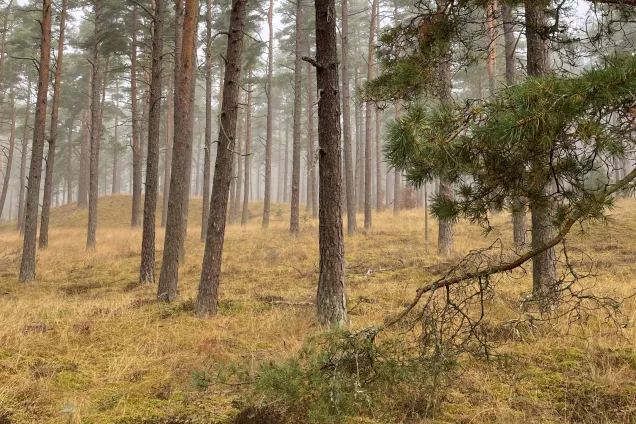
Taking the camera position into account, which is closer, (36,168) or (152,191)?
(152,191)

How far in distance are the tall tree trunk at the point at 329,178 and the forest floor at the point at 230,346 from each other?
475 millimetres

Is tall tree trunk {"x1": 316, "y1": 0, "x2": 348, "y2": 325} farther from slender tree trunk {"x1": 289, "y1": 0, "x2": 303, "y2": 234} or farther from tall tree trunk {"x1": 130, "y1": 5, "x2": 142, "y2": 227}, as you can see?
tall tree trunk {"x1": 130, "y1": 5, "x2": 142, "y2": 227}

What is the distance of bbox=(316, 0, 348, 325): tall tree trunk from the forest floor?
48 centimetres

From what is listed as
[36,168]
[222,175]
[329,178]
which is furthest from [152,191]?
[329,178]

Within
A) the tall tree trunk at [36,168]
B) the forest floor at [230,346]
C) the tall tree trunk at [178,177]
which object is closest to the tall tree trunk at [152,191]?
the forest floor at [230,346]

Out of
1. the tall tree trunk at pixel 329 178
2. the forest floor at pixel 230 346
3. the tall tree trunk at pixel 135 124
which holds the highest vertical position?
the tall tree trunk at pixel 135 124

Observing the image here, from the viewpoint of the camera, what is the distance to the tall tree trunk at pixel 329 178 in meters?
5.52

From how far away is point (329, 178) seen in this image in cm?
563

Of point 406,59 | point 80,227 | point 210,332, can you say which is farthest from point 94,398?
point 80,227

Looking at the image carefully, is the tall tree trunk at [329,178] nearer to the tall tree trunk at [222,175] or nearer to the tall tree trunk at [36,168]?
the tall tree trunk at [222,175]

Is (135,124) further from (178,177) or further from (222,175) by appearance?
(222,175)

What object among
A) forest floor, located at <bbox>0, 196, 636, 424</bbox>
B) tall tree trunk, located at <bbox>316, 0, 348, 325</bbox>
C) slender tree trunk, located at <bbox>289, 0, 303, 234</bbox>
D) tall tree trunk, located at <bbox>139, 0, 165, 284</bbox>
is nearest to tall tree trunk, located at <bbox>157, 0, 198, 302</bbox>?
forest floor, located at <bbox>0, 196, 636, 424</bbox>

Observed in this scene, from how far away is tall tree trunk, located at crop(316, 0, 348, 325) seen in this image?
552 cm

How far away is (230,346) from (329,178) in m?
2.53
